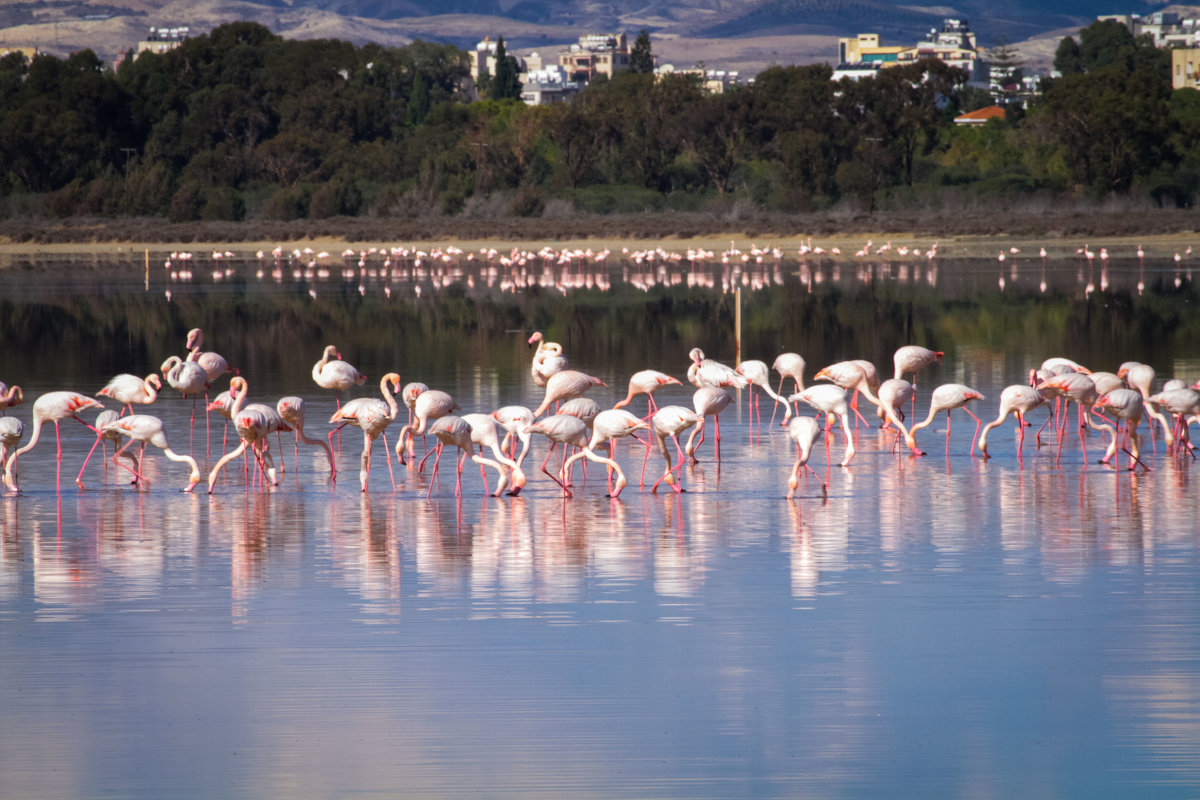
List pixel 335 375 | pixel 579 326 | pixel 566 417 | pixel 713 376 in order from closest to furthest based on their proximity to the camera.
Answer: pixel 566 417 → pixel 713 376 → pixel 335 375 → pixel 579 326

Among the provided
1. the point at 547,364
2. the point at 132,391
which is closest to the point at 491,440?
the point at 132,391

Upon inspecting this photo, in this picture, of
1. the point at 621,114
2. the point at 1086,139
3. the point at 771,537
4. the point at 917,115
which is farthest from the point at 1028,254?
the point at 771,537

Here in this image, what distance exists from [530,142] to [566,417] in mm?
67626

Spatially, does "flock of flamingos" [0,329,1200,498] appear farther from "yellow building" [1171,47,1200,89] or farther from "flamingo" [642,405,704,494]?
"yellow building" [1171,47,1200,89]

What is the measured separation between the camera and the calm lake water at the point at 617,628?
6316mm

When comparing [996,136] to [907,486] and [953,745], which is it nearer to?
[907,486]

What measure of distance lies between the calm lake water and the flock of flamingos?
24 centimetres

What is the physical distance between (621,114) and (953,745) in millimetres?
72527

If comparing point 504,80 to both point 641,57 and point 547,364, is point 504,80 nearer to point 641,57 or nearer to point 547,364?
point 641,57

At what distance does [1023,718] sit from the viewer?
677 centimetres

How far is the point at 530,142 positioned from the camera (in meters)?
78.1

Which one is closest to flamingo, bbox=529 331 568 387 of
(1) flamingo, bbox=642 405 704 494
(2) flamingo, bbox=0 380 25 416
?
(1) flamingo, bbox=642 405 704 494

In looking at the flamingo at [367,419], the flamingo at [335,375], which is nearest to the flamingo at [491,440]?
the flamingo at [367,419]

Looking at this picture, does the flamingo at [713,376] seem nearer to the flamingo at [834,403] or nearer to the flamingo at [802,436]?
the flamingo at [834,403]
